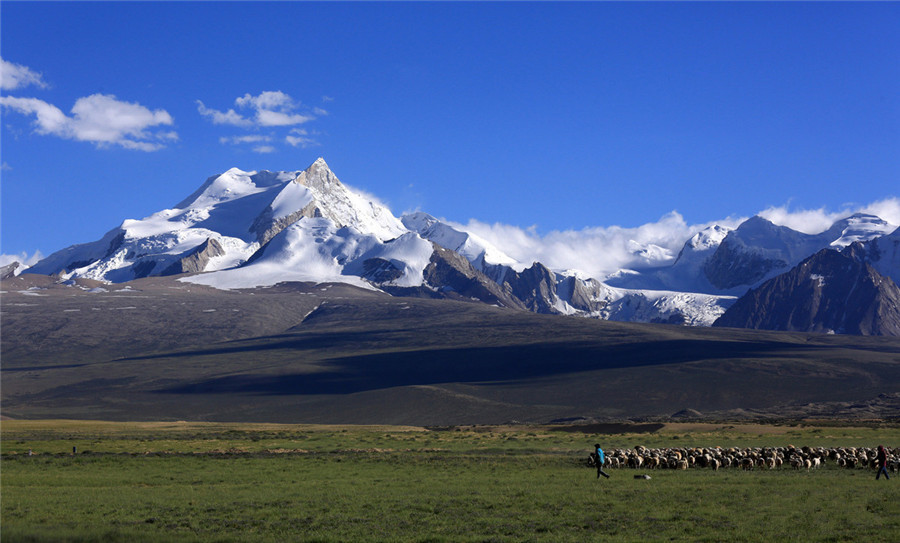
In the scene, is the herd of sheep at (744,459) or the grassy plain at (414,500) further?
the herd of sheep at (744,459)

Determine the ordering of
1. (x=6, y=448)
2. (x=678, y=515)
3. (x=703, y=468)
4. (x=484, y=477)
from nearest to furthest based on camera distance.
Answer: (x=678, y=515) → (x=484, y=477) → (x=703, y=468) → (x=6, y=448)

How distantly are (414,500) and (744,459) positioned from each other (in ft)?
78.0

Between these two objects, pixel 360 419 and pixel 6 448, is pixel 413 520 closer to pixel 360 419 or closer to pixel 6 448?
pixel 6 448

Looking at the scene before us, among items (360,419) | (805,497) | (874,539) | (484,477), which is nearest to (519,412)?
(360,419)

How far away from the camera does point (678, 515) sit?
30.0m

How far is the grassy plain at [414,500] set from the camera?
89.7 ft

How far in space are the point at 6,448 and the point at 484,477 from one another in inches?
1753

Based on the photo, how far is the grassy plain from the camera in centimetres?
2734

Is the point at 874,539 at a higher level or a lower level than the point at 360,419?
higher

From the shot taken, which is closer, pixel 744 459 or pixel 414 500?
pixel 414 500

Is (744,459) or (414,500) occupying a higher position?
(414,500)

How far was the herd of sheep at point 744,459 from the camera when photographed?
164 ft

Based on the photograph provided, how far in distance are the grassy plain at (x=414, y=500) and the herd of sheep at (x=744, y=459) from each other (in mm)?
1785

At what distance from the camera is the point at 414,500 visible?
35219 mm
